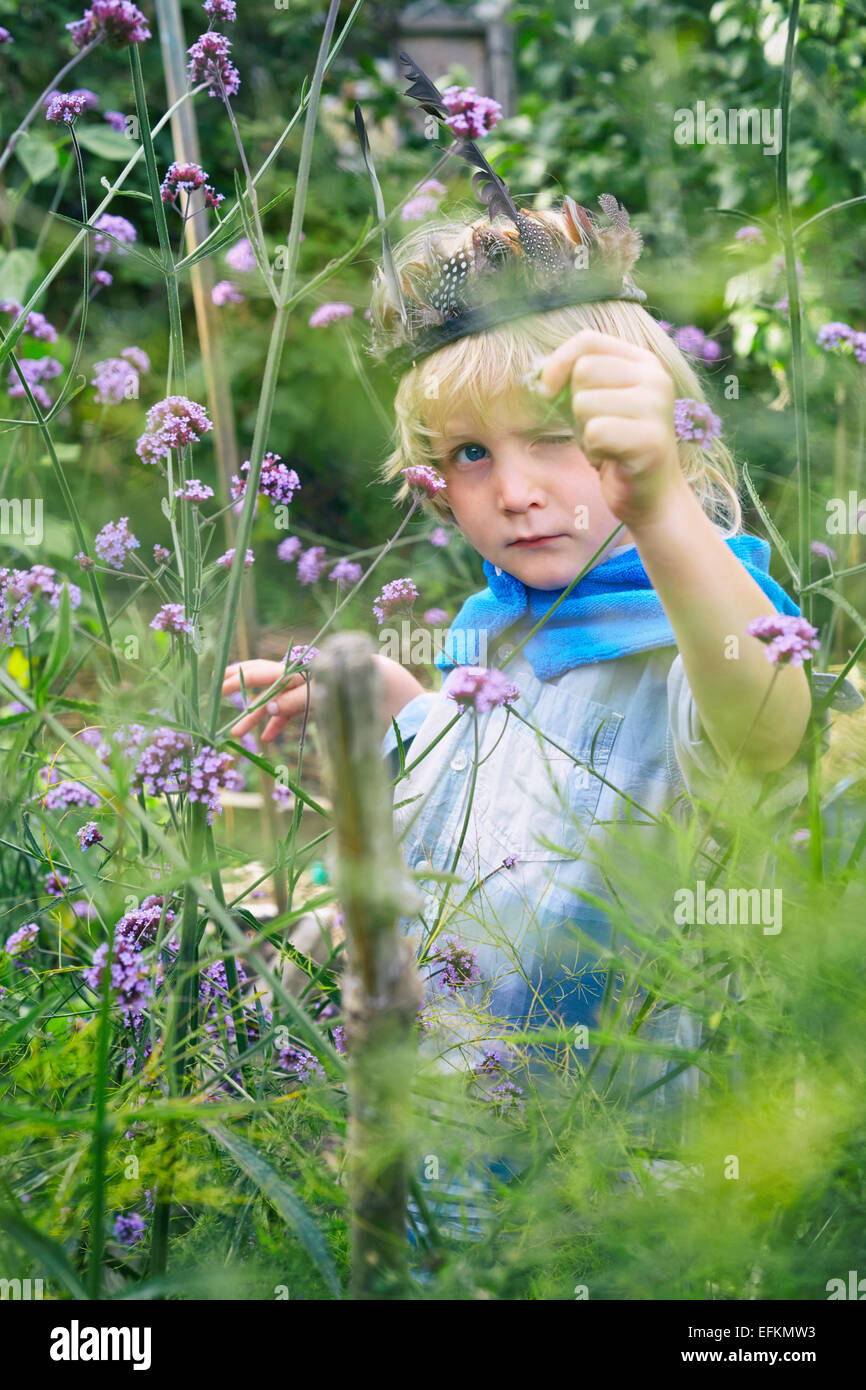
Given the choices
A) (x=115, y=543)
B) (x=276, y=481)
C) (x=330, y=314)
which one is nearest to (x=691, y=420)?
(x=276, y=481)

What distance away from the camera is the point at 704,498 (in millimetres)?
964

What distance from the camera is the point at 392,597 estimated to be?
786 millimetres

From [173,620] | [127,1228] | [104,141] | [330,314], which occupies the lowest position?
[127,1228]

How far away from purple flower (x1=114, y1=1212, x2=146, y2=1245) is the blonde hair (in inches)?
21.4

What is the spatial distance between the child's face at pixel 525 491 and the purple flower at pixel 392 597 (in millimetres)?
126

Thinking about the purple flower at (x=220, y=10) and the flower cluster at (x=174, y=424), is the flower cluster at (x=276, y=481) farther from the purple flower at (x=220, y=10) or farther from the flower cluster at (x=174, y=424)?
the purple flower at (x=220, y=10)

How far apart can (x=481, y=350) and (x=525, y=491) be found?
0.14 metres

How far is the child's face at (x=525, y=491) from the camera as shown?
86cm

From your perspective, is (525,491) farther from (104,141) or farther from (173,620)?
(104,141)

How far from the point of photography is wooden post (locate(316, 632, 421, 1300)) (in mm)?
340

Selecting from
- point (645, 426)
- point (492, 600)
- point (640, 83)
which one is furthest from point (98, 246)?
point (640, 83)

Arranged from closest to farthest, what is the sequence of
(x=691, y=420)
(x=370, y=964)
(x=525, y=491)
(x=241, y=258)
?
(x=370, y=964)
(x=691, y=420)
(x=525, y=491)
(x=241, y=258)

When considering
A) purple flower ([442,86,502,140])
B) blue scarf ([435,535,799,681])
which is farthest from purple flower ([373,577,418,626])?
purple flower ([442,86,502,140])
